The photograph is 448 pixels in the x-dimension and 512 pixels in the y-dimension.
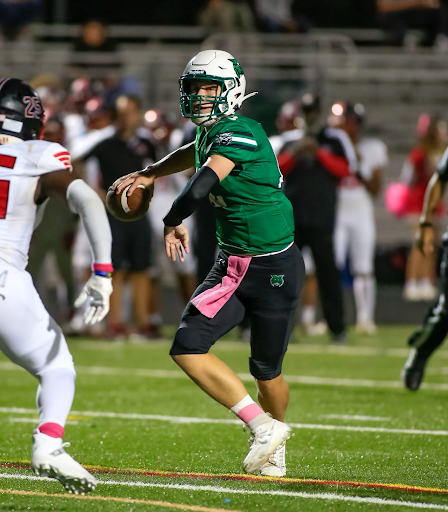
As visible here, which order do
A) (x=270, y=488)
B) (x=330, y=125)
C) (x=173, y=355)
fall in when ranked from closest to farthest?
(x=270, y=488), (x=173, y=355), (x=330, y=125)

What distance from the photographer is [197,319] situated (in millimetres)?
4754

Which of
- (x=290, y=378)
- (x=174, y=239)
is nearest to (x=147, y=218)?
(x=290, y=378)

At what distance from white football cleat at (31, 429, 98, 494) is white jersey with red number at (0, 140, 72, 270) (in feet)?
2.57

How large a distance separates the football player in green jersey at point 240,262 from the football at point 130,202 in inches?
1.4

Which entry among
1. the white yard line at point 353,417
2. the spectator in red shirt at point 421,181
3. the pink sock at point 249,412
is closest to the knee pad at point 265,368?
the pink sock at point 249,412

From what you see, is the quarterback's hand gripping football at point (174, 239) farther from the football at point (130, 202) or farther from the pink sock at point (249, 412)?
the pink sock at point (249, 412)

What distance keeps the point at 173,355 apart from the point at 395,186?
34.0ft

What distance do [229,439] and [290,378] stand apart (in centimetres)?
264

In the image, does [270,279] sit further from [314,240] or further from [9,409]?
[314,240]

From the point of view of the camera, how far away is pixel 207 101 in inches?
187

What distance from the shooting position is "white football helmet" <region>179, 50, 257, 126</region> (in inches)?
187

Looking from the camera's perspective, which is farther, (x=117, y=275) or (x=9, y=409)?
(x=117, y=275)

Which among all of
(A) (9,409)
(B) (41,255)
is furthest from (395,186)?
(A) (9,409)

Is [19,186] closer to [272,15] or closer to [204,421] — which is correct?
[204,421]
